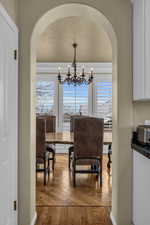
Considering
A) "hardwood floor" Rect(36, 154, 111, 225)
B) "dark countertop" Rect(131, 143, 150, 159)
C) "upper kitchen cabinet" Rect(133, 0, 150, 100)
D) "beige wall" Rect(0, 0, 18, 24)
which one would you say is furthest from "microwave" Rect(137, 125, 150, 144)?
"beige wall" Rect(0, 0, 18, 24)

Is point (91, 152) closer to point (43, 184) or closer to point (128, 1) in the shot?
point (43, 184)

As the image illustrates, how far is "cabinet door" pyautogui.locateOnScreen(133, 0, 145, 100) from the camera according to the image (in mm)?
1846

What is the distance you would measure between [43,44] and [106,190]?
3195 mm

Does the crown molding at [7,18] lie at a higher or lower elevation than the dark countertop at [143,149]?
higher

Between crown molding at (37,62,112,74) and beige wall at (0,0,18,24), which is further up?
crown molding at (37,62,112,74)

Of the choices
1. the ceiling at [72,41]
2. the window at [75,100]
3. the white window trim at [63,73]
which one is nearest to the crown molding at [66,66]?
the white window trim at [63,73]

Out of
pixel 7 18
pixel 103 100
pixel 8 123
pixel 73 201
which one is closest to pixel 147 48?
pixel 7 18

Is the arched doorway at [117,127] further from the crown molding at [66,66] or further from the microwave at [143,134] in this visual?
the crown molding at [66,66]

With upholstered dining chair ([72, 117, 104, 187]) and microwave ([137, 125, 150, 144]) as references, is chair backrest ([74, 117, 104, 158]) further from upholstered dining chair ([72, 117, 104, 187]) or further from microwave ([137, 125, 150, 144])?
microwave ([137, 125, 150, 144])

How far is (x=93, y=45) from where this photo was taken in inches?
185

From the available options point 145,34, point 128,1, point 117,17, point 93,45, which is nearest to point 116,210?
point 145,34

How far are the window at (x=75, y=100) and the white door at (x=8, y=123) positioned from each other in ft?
14.7

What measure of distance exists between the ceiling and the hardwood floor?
2712mm

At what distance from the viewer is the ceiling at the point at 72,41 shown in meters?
3.66
